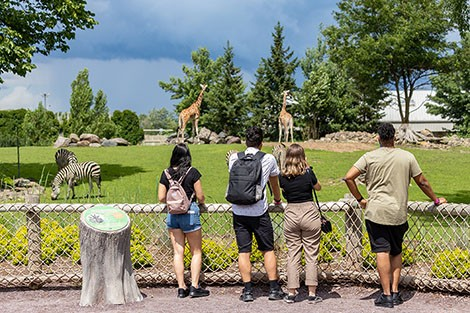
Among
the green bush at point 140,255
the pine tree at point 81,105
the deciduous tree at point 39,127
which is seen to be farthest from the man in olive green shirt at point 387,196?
the pine tree at point 81,105

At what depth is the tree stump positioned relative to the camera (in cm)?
543

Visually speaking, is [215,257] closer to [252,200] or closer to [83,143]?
[252,200]

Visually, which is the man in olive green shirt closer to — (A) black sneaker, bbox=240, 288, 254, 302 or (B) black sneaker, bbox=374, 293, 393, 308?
(B) black sneaker, bbox=374, 293, 393, 308

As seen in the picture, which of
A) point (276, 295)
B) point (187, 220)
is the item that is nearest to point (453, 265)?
point (276, 295)

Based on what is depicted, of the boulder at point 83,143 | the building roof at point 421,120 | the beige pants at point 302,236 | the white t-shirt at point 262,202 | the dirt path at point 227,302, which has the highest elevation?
the building roof at point 421,120

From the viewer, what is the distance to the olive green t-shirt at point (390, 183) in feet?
17.3

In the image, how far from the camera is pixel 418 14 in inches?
1300

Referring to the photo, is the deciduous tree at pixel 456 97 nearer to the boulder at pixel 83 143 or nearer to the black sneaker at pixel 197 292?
the boulder at pixel 83 143

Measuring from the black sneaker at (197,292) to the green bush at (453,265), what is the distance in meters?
2.68

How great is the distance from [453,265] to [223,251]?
2764 mm

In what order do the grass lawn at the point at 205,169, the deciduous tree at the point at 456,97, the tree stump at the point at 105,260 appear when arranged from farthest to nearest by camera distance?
the deciduous tree at the point at 456,97 < the grass lawn at the point at 205,169 < the tree stump at the point at 105,260

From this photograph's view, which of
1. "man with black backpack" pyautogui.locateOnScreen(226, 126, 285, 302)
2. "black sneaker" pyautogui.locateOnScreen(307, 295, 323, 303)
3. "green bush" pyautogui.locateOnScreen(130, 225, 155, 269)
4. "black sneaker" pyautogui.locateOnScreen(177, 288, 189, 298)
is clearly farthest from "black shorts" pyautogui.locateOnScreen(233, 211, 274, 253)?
"green bush" pyautogui.locateOnScreen(130, 225, 155, 269)

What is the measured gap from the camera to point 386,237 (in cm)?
538

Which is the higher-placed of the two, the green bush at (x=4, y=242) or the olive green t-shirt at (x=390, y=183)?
the olive green t-shirt at (x=390, y=183)
